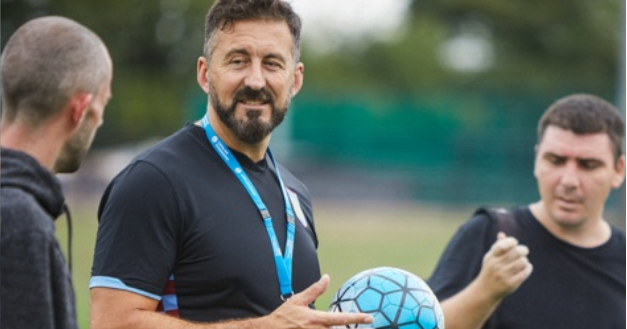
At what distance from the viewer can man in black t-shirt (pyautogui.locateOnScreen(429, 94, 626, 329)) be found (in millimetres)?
5727

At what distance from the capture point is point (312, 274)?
4.83 metres

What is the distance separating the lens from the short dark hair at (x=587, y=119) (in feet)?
21.0

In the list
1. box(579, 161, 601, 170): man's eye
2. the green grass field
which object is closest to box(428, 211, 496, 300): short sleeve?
box(579, 161, 601, 170): man's eye

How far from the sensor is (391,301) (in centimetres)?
462

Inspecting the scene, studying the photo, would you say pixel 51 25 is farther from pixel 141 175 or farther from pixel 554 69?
pixel 554 69

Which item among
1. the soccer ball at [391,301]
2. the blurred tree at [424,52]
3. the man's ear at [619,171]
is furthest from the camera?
the blurred tree at [424,52]

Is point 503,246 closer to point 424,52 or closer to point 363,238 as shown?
point 363,238

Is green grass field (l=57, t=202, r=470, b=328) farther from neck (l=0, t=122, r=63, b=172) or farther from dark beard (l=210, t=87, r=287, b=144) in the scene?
neck (l=0, t=122, r=63, b=172)

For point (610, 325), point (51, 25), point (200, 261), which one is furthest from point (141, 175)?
point (610, 325)

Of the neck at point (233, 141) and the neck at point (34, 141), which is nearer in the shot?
the neck at point (34, 141)

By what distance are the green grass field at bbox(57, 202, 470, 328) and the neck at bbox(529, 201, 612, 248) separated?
20.6 ft

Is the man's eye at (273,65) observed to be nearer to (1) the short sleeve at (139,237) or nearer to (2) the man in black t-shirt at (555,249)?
(1) the short sleeve at (139,237)

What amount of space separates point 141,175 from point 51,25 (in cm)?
74

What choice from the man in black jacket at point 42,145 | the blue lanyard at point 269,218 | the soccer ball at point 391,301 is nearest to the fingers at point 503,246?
the soccer ball at point 391,301
